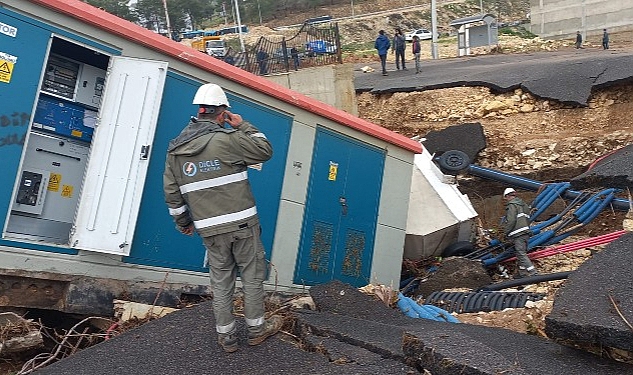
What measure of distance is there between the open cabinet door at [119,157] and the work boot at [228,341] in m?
1.28

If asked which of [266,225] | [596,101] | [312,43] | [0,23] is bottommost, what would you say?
[266,225]

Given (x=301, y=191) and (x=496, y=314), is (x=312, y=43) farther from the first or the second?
(x=496, y=314)

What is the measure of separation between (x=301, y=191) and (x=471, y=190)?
20.7ft

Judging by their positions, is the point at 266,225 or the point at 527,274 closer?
the point at 266,225

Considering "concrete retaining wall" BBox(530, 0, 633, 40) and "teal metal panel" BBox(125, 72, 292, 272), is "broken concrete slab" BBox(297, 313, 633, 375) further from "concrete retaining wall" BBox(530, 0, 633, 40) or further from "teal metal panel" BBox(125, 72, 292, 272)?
"concrete retaining wall" BBox(530, 0, 633, 40)

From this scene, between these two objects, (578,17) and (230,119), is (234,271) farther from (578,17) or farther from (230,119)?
(578,17)

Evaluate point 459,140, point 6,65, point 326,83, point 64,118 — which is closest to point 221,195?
point 6,65

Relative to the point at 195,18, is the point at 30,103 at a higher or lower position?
lower

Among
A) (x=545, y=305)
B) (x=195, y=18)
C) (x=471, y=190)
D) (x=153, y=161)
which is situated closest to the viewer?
(x=153, y=161)

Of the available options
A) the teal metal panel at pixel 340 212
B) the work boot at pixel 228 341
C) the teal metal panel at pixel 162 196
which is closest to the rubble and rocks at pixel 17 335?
the teal metal panel at pixel 162 196

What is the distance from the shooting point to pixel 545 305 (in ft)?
17.5

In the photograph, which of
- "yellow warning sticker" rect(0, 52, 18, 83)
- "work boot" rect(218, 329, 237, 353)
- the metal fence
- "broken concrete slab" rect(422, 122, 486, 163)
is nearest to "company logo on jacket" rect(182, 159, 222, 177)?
"work boot" rect(218, 329, 237, 353)

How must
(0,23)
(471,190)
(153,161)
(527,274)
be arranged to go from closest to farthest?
(0,23)
(153,161)
(527,274)
(471,190)

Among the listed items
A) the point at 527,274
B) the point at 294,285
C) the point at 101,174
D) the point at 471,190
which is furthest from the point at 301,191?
the point at 471,190
